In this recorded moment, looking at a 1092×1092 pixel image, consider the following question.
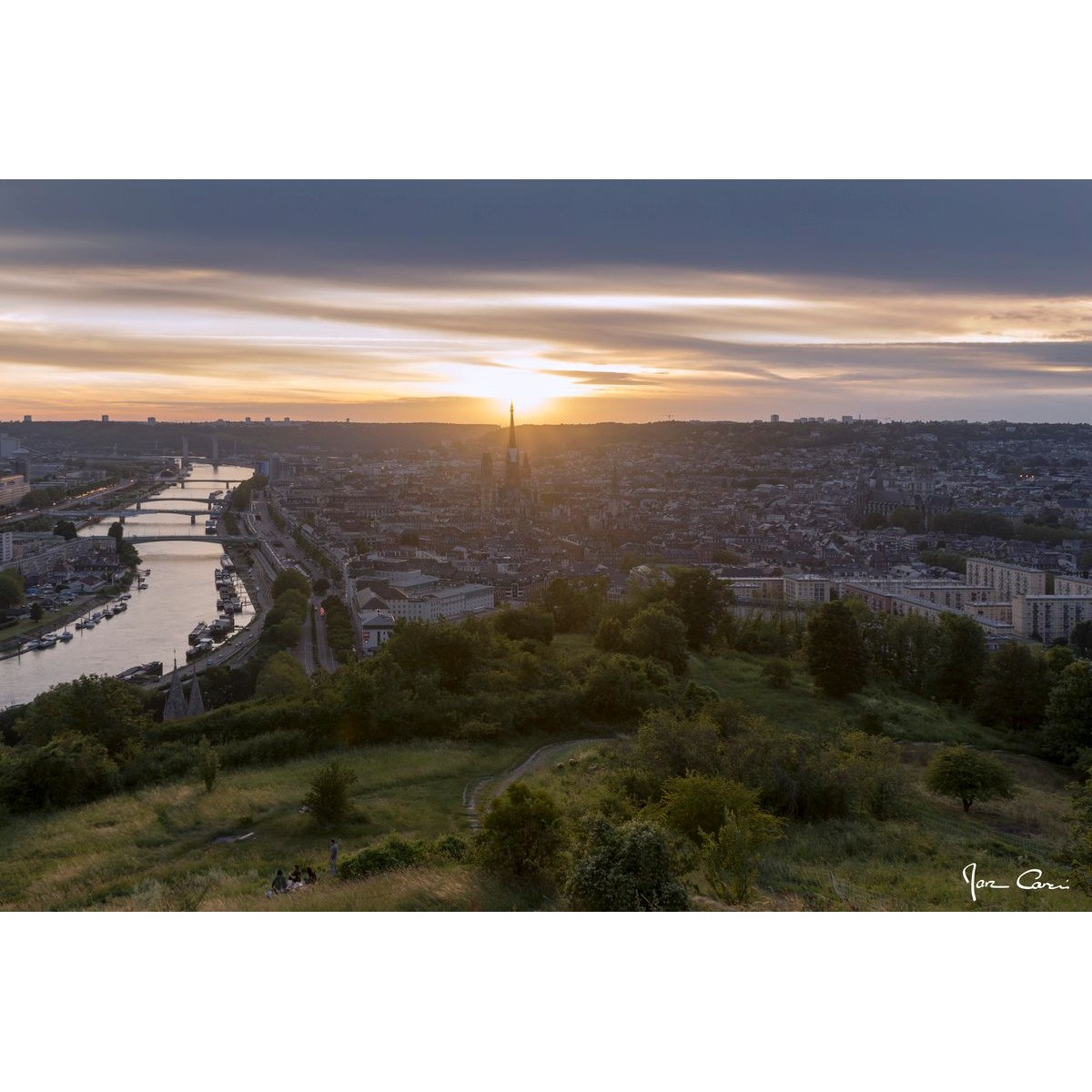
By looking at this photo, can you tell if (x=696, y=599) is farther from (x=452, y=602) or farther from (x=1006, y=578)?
(x=1006, y=578)

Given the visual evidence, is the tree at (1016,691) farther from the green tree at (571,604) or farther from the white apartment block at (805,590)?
the green tree at (571,604)

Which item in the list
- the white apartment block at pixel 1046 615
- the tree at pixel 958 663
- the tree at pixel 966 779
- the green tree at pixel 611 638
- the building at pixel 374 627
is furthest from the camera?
the building at pixel 374 627

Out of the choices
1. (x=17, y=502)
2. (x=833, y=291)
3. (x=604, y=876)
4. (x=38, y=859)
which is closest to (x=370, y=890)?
(x=604, y=876)

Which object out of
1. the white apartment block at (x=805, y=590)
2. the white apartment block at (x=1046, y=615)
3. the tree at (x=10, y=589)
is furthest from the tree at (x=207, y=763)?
the white apartment block at (x=1046, y=615)

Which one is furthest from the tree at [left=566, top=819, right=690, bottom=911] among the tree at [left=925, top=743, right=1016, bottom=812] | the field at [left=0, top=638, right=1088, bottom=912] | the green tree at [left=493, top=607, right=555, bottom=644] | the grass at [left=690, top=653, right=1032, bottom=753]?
the green tree at [left=493, top=607, right=555, bottom=644]

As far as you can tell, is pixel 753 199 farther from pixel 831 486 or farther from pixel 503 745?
pixel 831 486

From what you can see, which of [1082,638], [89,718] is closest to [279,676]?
[89,718]
